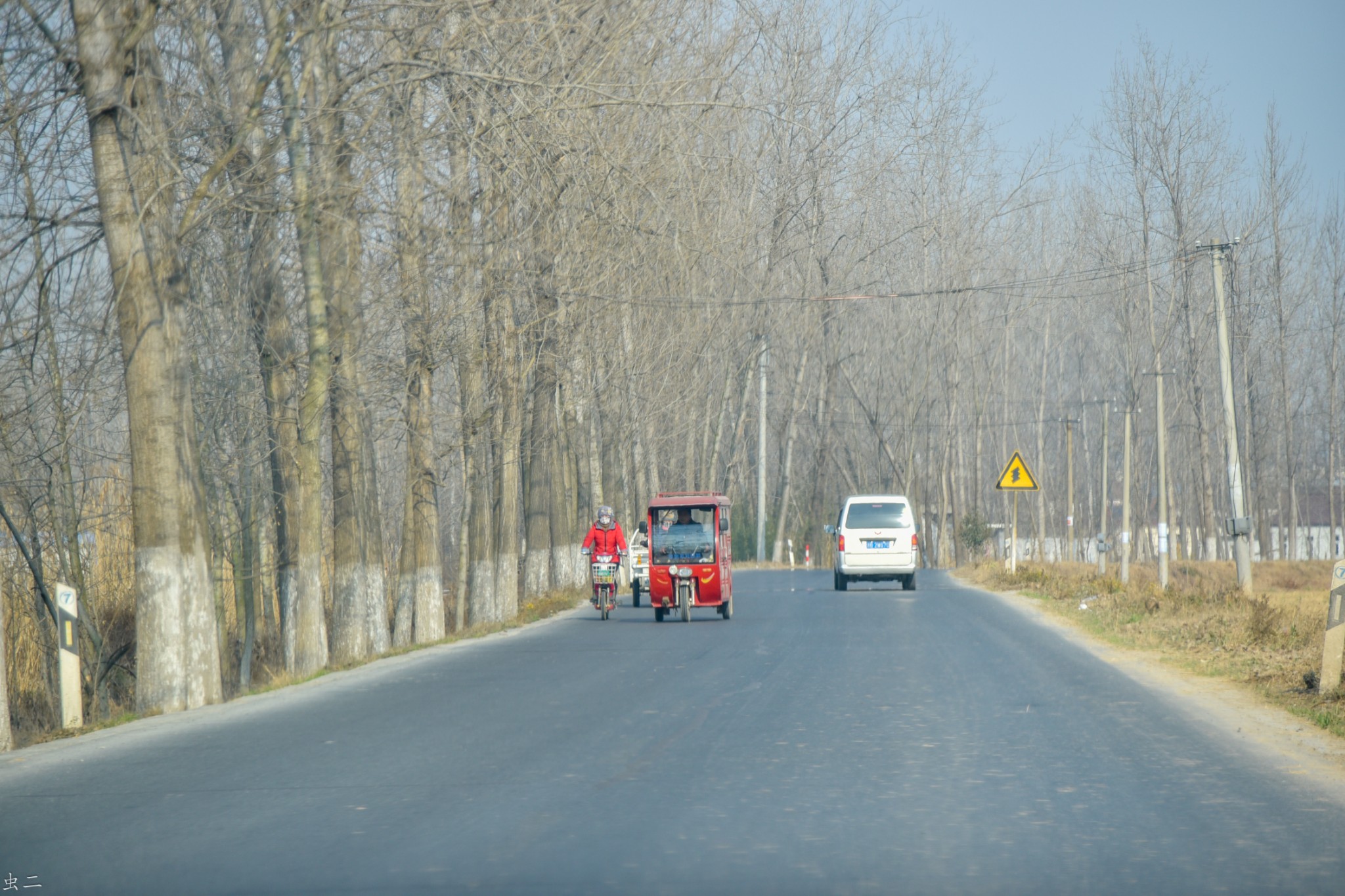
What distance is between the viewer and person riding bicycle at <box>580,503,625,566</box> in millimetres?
25984

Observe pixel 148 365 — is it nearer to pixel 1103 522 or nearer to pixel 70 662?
pixel 70 662

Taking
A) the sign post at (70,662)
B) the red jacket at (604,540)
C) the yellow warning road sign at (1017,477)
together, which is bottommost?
the sign post at (70,662)

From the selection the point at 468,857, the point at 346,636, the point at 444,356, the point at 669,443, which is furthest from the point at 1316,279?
the point at 468,857

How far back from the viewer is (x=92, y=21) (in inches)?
547

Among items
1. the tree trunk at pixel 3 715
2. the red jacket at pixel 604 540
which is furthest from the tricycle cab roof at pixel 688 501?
the tree trunk at pixel 3 715

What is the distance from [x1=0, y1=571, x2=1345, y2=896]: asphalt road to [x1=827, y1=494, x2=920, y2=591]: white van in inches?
719

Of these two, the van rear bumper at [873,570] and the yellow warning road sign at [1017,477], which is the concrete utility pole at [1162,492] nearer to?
the yellow warning road sign at [1017,477]

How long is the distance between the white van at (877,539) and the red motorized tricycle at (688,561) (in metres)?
9.56

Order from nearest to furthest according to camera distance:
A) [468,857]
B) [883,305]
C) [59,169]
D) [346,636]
Answer: [468,857], [59,169], [346,636], [883,305]

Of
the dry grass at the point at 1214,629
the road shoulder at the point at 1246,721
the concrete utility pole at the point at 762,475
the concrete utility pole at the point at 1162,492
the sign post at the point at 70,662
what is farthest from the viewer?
the concrete utility pole at the point at 762,475

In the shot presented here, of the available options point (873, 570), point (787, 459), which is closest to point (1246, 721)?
point (873, 570)

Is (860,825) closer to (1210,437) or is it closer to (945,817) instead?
(945,817)

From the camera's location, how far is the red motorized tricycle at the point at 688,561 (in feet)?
79.7

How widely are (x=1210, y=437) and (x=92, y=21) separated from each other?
88.4 metres
